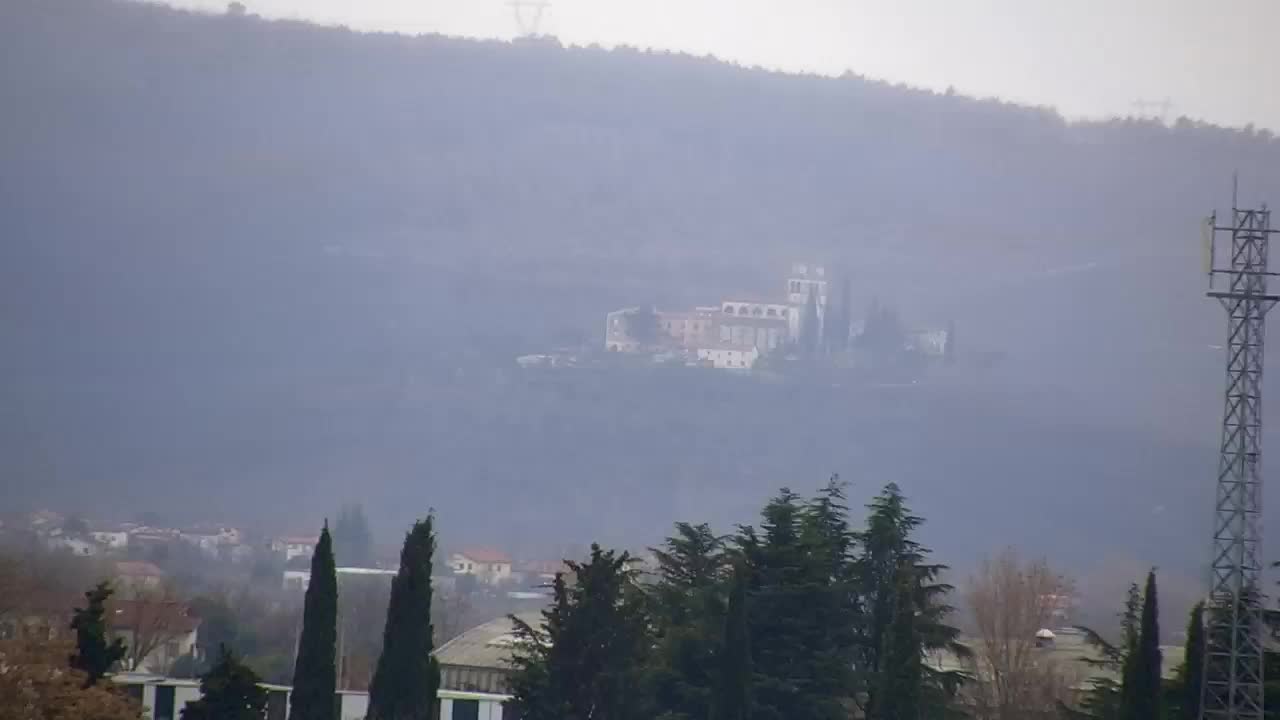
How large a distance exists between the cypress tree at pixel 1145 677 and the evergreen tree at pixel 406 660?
7.44m

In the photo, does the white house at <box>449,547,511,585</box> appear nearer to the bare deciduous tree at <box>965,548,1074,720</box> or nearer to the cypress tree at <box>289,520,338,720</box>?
the bare deciduous tree at <box>965,548,1074,720</box>

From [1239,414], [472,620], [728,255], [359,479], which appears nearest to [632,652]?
[1239,414]

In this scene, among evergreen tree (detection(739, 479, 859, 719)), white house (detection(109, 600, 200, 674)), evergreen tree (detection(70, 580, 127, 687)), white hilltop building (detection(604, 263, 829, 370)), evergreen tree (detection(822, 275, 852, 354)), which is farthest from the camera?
evergreen tree (detection(822, 275, 852, 354))

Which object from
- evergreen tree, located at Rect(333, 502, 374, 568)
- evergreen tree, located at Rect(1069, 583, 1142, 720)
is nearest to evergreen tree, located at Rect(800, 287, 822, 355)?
evergreen tree, located at Rect(333, 502, 374, 568)

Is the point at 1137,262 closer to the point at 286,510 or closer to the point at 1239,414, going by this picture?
the point at 286,510

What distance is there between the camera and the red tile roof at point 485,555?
7794cm

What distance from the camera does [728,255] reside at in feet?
497

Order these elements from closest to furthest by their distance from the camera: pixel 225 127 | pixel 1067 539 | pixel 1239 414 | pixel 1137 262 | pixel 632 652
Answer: pixel 1239 414 → pixel 632 652 → pixel 1067 539 → pixel 1137 262 → pixel 225 127

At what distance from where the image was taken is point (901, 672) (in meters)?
22.3

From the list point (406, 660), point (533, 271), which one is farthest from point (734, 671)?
point (533, 271)

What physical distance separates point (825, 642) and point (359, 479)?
3023 inches

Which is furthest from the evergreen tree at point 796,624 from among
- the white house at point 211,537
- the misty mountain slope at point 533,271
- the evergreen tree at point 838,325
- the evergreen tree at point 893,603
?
the evergreen tree at point 838,325

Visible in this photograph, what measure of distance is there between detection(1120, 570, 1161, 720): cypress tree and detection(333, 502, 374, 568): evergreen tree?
2033 inches

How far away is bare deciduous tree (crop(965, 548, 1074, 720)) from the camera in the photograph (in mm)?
30359
